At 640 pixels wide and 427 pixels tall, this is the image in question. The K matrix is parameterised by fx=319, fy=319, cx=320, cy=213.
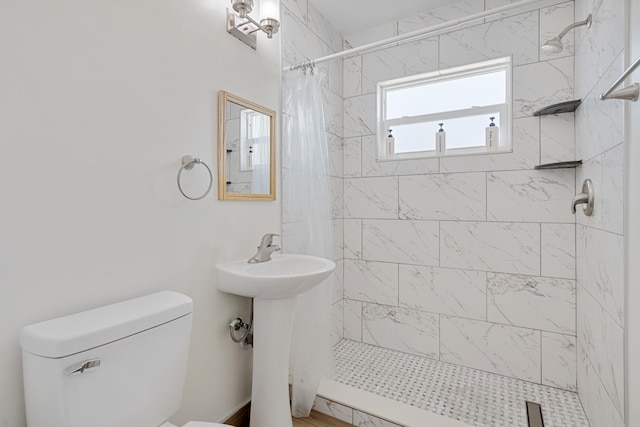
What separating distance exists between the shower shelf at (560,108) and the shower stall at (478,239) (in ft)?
0.12

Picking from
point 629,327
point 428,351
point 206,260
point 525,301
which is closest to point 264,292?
point 206,260

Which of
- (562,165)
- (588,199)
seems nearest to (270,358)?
(588,199)

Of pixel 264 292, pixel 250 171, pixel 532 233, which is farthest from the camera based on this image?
pixel 532 233

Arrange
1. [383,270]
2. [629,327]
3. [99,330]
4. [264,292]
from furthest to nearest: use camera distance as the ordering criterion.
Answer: [383,270] → [264,292] → [629,327] → [99,330]

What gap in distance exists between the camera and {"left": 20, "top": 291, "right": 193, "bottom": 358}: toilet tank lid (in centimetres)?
83

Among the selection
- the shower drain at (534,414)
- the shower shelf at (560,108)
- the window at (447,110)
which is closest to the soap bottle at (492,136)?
the window at (447,110)

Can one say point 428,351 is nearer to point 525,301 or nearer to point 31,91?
point 525,301

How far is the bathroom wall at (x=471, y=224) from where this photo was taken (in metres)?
1.98

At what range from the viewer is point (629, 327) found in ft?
3.49

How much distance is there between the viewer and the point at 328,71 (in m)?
2.44

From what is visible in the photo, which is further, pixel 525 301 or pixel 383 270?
pixel 383 270

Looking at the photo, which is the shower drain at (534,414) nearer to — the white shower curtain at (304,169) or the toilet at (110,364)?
the white shower curtain at (304,169)

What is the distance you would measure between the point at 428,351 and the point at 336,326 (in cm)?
71

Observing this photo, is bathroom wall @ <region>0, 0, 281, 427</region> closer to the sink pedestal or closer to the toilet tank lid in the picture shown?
the toilet tank lid
